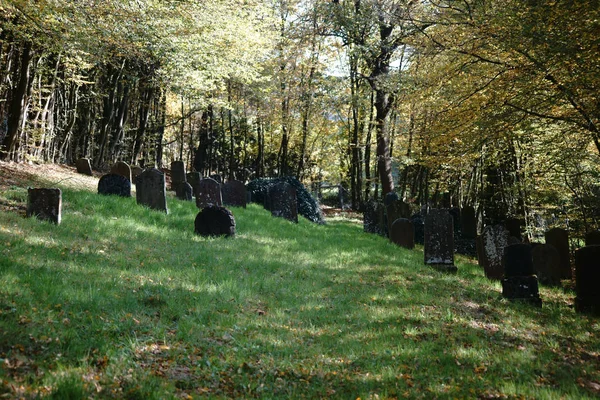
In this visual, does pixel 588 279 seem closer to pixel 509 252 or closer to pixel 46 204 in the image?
pixel 509 252

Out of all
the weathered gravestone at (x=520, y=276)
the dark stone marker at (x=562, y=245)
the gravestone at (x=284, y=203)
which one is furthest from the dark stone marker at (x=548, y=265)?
the gravestone at (x=284, y=203)

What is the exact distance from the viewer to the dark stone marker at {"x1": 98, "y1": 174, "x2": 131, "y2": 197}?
41.3 ft

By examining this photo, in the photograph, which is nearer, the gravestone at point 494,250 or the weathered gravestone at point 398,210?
the gravestone at point 494,250

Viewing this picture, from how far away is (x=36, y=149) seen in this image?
17.4 meters

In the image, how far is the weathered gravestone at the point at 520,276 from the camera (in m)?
8.34

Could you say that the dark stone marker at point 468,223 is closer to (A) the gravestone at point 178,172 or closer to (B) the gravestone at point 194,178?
(B) the gravestone at point 194,178

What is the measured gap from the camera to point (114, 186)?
41.5ft

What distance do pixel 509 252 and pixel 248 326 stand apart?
5.47m

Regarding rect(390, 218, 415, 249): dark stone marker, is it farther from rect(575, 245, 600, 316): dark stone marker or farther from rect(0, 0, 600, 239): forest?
rect(575, 245, 600, 316): dark stone marker

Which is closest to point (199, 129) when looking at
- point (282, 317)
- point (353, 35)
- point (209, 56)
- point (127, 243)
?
point (209, 56)

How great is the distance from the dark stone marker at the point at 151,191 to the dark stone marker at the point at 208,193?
1.66m

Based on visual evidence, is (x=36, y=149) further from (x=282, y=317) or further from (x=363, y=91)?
(x=282, y=317)

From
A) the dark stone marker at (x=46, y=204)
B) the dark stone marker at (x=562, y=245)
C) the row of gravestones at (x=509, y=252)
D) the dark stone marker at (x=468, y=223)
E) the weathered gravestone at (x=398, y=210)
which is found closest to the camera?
the row of gravestones at (x=509, y=252)

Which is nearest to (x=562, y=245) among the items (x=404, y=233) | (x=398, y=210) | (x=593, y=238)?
(x=593, y=238)
